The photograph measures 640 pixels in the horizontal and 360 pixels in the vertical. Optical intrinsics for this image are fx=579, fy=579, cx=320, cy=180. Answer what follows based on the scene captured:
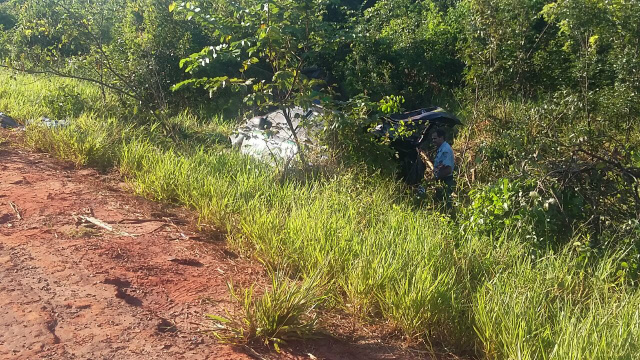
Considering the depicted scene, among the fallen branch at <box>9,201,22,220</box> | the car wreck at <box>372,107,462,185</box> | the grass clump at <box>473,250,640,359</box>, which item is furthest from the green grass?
the car wreck at <box>372,107,462,185</box>

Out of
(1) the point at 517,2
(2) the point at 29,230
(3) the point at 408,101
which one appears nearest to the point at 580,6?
(1) the point at 517,2

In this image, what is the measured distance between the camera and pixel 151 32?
11250 mm

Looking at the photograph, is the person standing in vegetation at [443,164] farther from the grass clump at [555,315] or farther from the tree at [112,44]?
the tree at [112,44]

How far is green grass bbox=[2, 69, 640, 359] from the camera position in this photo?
316 cm

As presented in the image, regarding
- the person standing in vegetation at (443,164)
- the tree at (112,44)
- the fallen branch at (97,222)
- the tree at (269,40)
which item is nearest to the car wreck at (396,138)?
the person standing in vegetation at (443,164)

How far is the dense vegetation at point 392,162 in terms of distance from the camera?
341 centimetres

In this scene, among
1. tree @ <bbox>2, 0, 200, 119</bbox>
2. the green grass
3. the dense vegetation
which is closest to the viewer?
the green grass

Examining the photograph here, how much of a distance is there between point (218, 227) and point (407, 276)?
183 cm

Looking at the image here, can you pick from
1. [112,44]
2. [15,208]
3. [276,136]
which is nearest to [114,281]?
[15,208]

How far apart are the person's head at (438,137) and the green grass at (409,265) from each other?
153cm

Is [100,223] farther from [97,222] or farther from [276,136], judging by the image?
[276,136]

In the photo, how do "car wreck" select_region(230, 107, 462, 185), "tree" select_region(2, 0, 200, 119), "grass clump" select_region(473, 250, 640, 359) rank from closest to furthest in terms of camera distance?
"grass clump" select_region(473, 250, 640, 359) < "car wreck" select_region(230, 107, 462, 185) < "tree" select_region(2, 0, 200, 119)

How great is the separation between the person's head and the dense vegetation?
0.48 meters

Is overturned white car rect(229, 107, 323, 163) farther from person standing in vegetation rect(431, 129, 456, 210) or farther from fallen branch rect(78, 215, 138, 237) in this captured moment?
fallen branch rect(78, 215, 138, 237)
